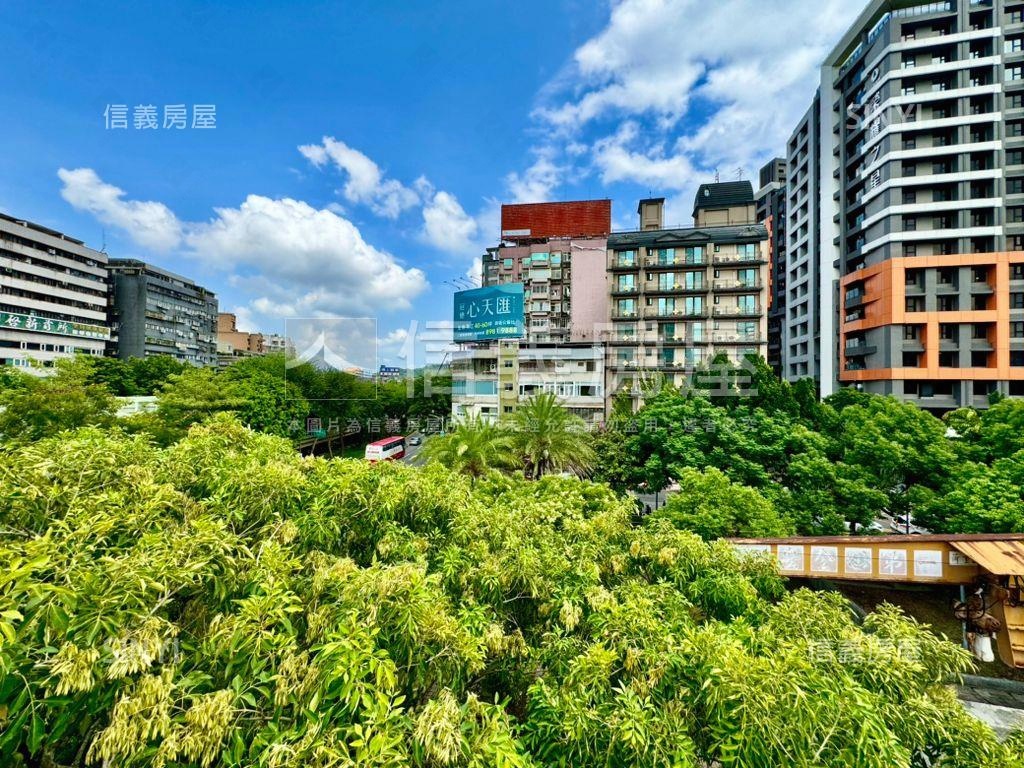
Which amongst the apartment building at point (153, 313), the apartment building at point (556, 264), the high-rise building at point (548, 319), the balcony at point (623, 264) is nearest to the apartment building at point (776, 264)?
the apartment building at point (556, 264)

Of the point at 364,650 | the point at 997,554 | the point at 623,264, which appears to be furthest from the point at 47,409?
the point at 623,264

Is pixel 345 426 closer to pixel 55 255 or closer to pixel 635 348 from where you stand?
pixel 635 348

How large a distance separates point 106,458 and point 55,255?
187 feet

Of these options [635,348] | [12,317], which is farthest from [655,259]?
[12,317]

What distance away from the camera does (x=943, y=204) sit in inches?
1030

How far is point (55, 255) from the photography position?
4159cm

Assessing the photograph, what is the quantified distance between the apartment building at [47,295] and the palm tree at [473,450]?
138 feet

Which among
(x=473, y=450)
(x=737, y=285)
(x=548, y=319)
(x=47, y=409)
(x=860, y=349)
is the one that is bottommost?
(x=473, y=450)

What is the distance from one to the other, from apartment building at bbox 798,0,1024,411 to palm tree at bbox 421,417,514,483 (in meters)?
26.8

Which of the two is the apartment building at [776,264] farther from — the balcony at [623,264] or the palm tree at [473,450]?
the palm tree at [473,450]

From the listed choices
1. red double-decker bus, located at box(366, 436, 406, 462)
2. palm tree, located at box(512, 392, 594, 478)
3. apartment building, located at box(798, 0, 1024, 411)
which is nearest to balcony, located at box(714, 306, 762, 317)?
apartment building, located at box(798, 0, 1024, 411)

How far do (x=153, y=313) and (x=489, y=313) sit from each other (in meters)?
50.8

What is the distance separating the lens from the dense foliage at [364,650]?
2.57 m

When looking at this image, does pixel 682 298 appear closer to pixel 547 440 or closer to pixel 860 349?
pixel 860 349
